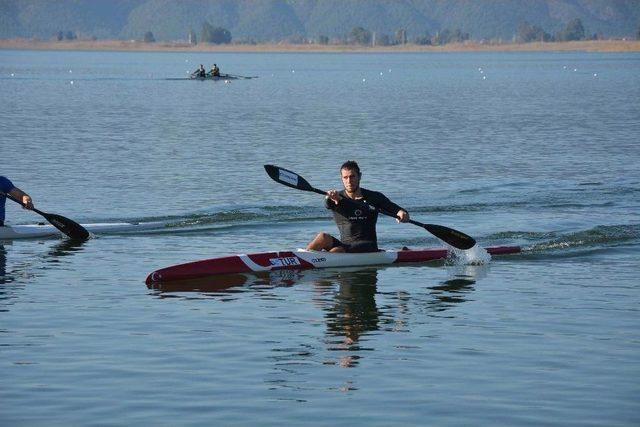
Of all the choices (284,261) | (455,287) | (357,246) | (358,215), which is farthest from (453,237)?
(284,261)

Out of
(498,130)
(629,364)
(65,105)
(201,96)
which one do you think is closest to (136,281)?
(629,364)

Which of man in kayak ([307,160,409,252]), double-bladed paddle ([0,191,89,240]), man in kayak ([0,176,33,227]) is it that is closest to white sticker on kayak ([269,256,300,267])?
man in kayak ([307,160,409,252])

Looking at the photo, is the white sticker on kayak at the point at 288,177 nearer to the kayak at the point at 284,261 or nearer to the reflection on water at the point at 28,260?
the kayak at the point at 284,261

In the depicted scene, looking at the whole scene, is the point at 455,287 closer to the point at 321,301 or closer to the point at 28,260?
the point at 321,301

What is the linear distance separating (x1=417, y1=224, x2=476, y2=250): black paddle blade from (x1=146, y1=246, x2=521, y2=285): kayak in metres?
0.21

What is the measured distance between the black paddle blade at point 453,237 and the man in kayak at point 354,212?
1.37 m

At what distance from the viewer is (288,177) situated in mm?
22500

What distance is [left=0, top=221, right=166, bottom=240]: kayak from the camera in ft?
81.2

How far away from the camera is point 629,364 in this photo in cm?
1525

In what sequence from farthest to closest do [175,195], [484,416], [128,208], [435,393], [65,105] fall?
[65,105]
[175,195]
[128,208]
[435,393]
[484,416]

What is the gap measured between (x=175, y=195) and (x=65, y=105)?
49.2 metres

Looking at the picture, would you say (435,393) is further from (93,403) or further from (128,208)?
(128,208)

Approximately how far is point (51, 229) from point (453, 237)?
7.89 meters

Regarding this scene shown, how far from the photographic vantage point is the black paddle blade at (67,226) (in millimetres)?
24656
